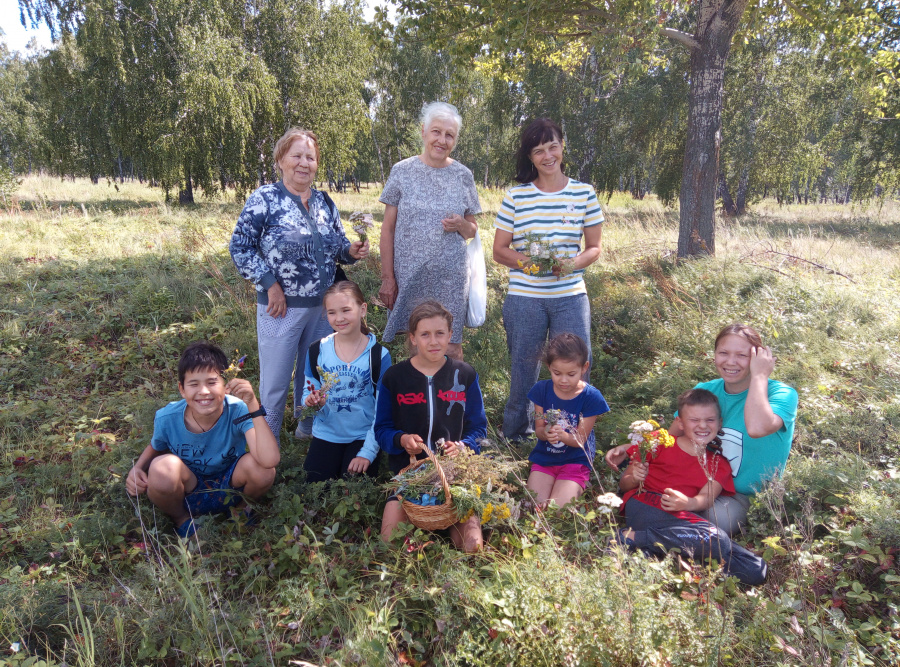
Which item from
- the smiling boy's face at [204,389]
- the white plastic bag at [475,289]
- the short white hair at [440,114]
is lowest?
the smiling boy's face at [204,389]

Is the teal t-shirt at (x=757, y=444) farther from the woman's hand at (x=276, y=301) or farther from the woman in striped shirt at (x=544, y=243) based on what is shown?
the woman's hand at (x=276, y=301)

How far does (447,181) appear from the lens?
3598 mm

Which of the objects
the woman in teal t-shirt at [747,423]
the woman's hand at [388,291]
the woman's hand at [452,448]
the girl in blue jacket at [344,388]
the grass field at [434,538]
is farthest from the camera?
the woman's hand at [388,291]

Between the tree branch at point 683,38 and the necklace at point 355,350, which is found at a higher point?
A: the tree branch at point 683,38

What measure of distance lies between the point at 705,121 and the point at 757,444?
208 inches

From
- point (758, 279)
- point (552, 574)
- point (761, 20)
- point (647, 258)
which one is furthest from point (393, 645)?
point (761, 20)

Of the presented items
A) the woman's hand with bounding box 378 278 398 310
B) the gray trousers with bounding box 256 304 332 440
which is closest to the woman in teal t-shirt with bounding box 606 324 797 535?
the woman's hand with bounding box 378 278 398 310

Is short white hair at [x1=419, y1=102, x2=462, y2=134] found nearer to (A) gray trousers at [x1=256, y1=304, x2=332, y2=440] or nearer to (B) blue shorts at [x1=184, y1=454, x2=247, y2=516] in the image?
(A) gray trousers at [x1=256, y1=304, x2=332, y2=440]

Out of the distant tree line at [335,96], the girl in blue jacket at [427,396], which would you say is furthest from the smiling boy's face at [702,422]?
the distant tree line at [335,96]

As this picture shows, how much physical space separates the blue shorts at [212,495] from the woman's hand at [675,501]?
2.38 meters

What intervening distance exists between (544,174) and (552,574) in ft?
8.05

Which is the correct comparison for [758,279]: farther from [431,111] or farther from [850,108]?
[850,108]

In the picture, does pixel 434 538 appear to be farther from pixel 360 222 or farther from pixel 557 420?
pixel 360 222

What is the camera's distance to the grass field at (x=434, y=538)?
6.33 ft
